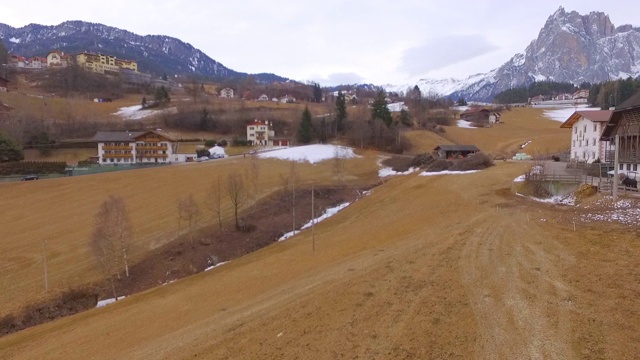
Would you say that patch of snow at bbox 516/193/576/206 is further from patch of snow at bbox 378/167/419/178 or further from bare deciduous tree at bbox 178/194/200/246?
patch of snow at bbox 378/167/419/178

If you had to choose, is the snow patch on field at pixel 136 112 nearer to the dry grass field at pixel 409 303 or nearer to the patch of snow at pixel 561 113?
the dry grass field at pixel 409 303

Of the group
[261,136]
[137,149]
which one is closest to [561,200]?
[261,136]

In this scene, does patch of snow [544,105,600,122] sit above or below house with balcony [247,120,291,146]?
above

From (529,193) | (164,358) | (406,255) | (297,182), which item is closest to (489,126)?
(297,182)

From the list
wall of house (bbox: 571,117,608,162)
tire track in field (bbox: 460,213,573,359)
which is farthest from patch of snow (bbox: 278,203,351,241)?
wall of house (bbox: 571,117,608,162)

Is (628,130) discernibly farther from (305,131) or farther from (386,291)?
(305,131)

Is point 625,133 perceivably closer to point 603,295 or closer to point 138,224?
point 603,295
